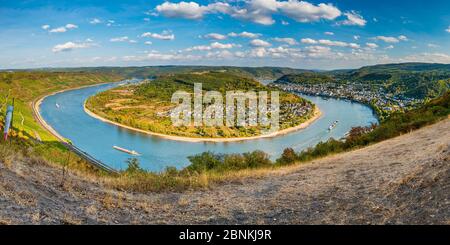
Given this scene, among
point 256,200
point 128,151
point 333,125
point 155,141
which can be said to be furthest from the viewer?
point 333,125

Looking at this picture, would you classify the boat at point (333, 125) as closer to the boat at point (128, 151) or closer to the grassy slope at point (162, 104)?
the grassy slope at point (162, 104)

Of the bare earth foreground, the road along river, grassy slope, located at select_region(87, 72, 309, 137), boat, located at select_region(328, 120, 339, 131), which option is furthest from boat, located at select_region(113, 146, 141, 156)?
the bare earth foreground

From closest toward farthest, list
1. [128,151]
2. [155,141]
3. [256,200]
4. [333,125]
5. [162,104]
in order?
1. [256,200]
2. [128,151]
3. [155,141]
4. [333,125]
5. [162,104]

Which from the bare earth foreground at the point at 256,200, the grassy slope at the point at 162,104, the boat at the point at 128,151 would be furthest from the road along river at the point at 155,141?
the bare earth foreground at the point at 256,200

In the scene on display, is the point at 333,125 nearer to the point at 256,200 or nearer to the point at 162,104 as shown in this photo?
the point at 162,104

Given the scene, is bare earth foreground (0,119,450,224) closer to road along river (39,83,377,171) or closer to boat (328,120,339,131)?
road along river (39,83,377,171)

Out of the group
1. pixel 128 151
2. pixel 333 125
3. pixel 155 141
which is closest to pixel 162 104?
pixel 155 141
